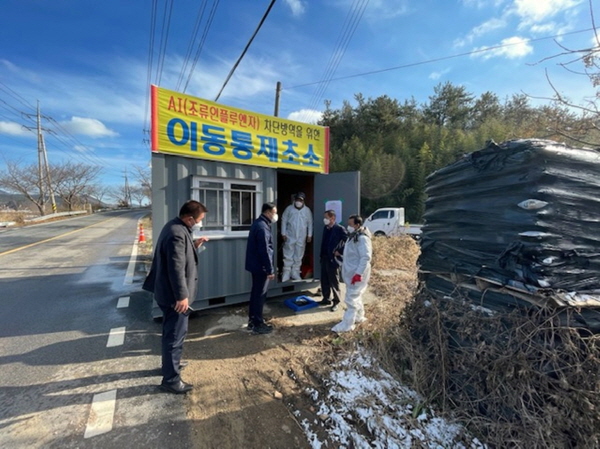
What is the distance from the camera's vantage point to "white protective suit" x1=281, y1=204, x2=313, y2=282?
4.83m

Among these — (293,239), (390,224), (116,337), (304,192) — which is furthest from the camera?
(390,224)

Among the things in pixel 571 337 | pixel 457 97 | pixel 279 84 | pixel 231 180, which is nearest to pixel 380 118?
pixel 457 97

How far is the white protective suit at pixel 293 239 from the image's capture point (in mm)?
4832

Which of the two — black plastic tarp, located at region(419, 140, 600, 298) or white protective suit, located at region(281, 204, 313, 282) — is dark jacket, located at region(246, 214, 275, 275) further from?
black plastic tarp, located at region(419, 140, 600, 298)

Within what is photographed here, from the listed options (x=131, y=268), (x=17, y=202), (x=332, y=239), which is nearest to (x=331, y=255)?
A: (x=332, y=239)

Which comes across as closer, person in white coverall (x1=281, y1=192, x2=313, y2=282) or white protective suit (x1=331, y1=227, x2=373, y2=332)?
white protective suit (x1=331, y1=227, x2=373, y2=332)

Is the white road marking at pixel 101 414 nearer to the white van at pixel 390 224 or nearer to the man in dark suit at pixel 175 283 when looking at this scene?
the man in dark suit at pixel 175 283

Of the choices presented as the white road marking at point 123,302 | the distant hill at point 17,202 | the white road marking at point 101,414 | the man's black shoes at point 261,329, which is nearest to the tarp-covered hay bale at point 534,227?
the man's black shoes at point 261,329

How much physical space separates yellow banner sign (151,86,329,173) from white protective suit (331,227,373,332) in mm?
1912

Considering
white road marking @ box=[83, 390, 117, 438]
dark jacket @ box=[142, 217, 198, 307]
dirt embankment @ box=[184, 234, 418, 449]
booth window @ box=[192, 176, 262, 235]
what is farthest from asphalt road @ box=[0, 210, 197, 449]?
booth window @ box=[192, 176, 262, 235]

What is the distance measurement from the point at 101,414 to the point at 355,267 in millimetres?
2827

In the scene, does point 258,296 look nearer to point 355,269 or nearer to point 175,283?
point 355,269

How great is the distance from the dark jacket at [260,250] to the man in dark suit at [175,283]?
108 centimetres

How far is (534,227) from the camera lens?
1.69 m
